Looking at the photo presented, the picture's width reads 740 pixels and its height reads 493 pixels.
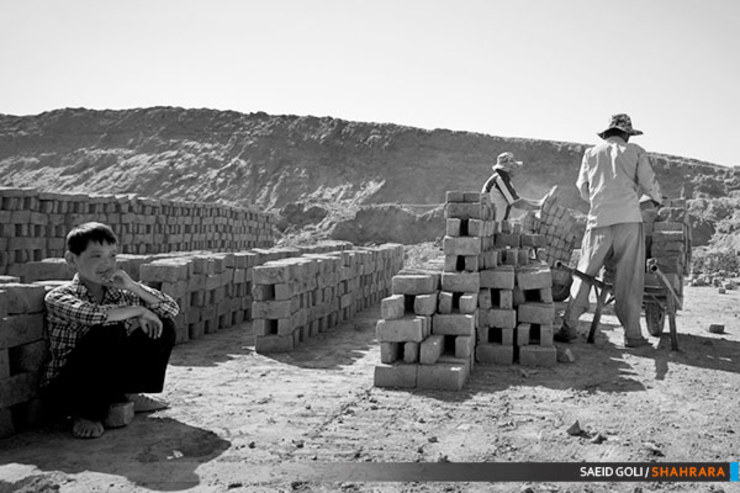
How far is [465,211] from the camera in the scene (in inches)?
260

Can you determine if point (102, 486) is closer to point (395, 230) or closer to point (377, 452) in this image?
point (377, 452)

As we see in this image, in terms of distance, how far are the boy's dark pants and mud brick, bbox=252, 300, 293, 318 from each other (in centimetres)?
273

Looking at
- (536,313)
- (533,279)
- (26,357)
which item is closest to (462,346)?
(536,313)

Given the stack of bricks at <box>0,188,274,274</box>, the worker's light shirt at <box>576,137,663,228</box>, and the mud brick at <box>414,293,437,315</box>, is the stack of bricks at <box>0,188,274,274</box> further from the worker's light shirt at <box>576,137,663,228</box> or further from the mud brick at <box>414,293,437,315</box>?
the worker's light shirt at <box>576,137,663,228</box>

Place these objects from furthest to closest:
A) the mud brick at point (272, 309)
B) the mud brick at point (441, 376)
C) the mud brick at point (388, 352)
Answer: the mud brick at point (272, 309)
the mud brick at point (388, 352)
the mud brick at point (441, 376)

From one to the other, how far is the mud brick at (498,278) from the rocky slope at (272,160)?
20.7m

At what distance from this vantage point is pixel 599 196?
7.13 m

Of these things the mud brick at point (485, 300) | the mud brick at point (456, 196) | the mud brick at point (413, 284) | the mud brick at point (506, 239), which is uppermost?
the mud brick at point (456, 196)

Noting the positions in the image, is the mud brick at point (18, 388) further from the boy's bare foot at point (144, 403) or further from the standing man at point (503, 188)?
the standing man at point (503, 188)

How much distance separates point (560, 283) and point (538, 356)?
3.60 m

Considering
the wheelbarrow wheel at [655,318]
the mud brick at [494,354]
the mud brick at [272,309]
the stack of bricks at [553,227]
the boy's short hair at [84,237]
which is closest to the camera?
the boy's short hair at [84,237]

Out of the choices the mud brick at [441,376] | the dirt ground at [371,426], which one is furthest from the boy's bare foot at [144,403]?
the mud brick at [441,376]

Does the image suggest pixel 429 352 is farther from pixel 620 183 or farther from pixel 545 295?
pixel 620 183

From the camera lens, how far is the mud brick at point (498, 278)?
6469 millimetres
